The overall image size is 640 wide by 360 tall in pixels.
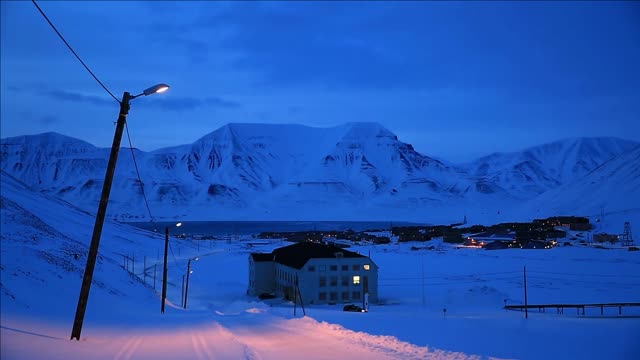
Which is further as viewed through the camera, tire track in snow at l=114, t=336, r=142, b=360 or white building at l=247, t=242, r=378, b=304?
white building at l=247, t=242, r=378, b=304

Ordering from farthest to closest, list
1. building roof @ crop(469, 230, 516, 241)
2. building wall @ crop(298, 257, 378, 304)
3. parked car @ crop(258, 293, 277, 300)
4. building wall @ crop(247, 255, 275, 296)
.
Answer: building roof @ crop(469, 230, 516, 241) → building wall @ crop(247, 255, 275, 296) → parked car @ crop(258, 293, 277, 300) → building wall @ crop(298, 257, 378, 304)

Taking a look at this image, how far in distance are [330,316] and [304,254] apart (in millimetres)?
14400

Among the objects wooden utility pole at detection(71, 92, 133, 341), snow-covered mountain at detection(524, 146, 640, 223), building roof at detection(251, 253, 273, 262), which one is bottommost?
building roof at detection(251, 253, 273, 262)

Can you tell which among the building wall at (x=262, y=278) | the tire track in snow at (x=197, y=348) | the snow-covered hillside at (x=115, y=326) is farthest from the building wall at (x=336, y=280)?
the tire track in snow at (x=197, y=348)

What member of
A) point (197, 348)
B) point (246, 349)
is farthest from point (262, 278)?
point (246, 349)

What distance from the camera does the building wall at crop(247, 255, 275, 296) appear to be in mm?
45938

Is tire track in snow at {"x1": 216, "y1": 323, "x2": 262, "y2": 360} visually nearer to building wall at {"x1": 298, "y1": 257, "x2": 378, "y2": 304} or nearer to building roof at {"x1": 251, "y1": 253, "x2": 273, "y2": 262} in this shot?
building wall at {"x1": 298, "y1": 257, "x2": 378, "y2": 304}

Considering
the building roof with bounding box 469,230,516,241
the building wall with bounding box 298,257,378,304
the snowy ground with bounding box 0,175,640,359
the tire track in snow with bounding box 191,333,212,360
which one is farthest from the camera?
the building roof with bounding box 469,230,516,241

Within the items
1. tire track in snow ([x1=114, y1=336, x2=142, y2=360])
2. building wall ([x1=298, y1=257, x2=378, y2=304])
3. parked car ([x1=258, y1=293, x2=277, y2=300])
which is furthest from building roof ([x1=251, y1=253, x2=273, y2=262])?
tire track in snow ([x1=114, y1=336, x2=142, y2=360])

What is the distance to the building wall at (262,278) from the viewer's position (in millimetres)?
45938

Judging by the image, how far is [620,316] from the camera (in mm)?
29484

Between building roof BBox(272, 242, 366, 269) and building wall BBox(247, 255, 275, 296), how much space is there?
0.97 meters

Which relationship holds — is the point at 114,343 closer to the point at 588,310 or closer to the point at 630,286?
the point at 588,310

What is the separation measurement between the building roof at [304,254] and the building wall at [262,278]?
974mm
